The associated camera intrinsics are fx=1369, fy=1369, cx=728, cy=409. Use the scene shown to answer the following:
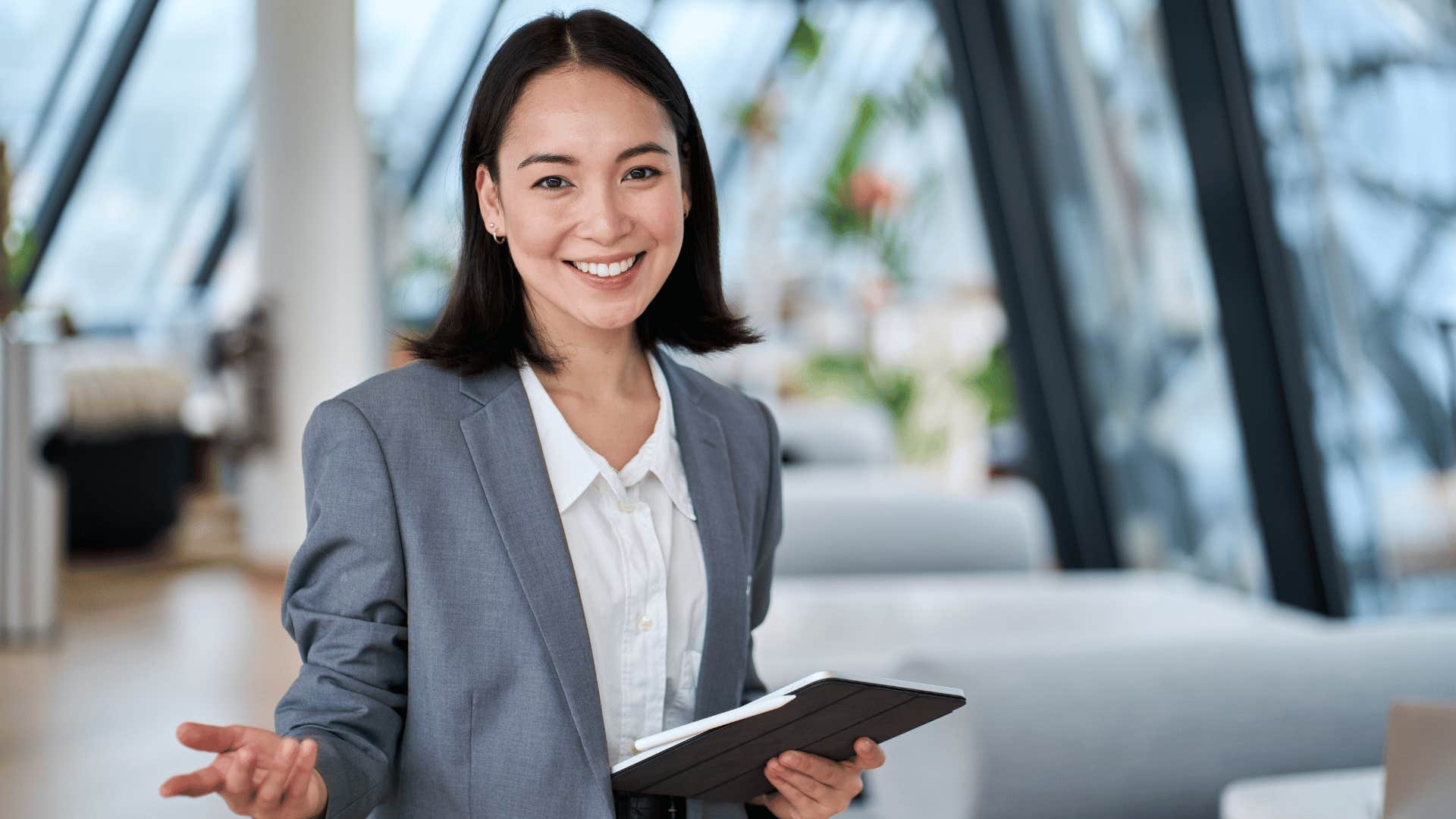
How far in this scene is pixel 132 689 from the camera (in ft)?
13.1

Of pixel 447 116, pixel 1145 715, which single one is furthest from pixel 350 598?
pixel 447 116

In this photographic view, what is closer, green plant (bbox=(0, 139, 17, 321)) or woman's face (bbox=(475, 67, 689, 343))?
woman's face (bbox=(475, 67, 689, 343))

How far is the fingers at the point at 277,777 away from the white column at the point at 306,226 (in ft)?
17.1

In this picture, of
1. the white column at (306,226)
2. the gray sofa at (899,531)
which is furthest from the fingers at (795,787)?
the white column at (306,226)

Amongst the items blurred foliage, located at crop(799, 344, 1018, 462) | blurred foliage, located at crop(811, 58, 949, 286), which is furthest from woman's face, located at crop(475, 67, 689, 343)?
blurred foliage, located at crop(811, 58, 949, 286)

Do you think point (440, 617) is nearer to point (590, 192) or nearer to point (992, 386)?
point (590, 192)

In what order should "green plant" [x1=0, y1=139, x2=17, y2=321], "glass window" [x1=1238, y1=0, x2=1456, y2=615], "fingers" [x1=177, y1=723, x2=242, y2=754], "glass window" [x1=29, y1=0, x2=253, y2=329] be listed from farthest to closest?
1. "glass window" [x1=29, y1=0, x2=253, y2=329]
2. "green plant" [x1=0, y1=139, x2=17, y2=321]
3. "glass window" [x1=1238, y1=0, x2=1456, y2=615]
4. "fingers" [x1=177, y1=723, x2=242, y2=754]

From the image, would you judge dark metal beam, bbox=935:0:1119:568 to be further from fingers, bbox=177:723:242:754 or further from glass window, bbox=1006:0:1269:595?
fingers, bbox=177:723:242:754

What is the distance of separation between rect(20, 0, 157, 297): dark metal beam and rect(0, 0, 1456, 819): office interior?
5cm

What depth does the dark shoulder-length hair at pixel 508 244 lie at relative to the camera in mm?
1238

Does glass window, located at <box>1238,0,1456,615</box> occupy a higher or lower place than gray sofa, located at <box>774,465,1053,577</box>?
higher

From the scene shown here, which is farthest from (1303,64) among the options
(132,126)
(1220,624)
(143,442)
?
(132,126)

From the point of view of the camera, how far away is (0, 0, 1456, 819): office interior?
2.02m

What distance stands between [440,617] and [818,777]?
0.37 metres
